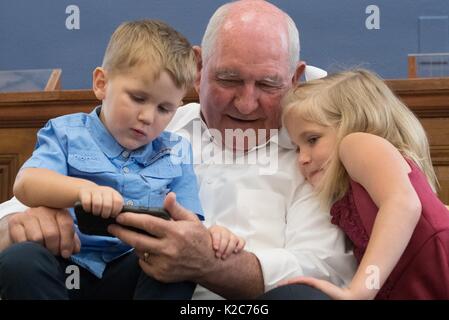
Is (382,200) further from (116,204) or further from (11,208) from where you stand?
(11,208)

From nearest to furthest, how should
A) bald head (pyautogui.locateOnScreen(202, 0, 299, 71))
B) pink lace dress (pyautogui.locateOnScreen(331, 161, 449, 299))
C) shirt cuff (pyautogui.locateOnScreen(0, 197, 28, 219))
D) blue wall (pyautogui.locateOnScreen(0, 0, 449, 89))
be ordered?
pink lace dress (pyautogui.locateOnScreen(331, 161, 449, 299)) → shirt cuff (pyautogui.locateOnScreen(0, 197, 28, 219)) → bald head (pyautogui.locateOnScreen(202, 0, 299, 71)) → blue wall (pyautogui.locateOnScreen(0, 0, 449, 89))

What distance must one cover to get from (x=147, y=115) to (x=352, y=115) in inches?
14.9

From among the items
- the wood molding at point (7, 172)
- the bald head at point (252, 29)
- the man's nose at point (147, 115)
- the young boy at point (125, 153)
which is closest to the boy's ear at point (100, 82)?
the young boy at point (125, 153)

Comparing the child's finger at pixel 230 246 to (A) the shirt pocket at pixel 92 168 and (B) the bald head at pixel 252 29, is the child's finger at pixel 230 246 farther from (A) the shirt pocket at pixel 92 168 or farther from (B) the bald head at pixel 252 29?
(B) the bald head at pixel 252 29

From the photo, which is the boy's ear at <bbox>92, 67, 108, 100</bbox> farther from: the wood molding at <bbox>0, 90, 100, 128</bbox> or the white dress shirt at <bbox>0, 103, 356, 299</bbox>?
the wood molding at <bbox>0, 90, 100, 128</bbox>

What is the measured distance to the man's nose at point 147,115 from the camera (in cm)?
132

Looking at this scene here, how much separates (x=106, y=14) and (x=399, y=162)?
2.35 m

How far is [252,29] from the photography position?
169 cm

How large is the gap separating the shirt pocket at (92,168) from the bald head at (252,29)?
480 millimetres

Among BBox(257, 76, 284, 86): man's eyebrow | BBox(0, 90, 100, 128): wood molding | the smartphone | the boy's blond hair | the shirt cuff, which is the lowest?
the shirt cuff

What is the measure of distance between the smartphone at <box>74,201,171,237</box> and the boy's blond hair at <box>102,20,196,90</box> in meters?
0.25

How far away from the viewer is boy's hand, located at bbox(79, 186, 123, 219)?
1.14 meters

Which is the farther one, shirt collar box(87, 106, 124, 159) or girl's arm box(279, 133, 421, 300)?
shirt collar box(87, 106, 124, 159)

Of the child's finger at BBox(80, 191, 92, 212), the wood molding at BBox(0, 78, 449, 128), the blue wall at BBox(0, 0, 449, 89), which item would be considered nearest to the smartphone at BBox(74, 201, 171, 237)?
the child's finger at BBox(80, 191, 92, 212)
